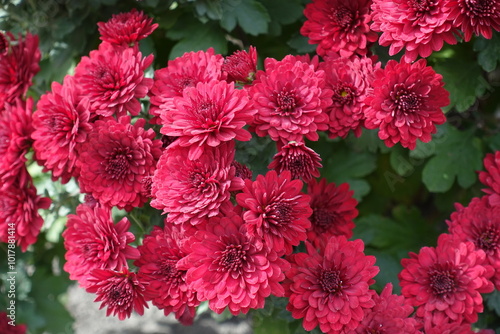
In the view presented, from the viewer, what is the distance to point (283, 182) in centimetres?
104

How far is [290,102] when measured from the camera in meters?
1.10

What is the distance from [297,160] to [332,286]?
0.28 m

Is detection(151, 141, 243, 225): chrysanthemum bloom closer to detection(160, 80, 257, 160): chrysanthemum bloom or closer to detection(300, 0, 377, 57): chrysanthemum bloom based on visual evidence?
detection(160, 80, 257, 160): chrysanthemum bloom

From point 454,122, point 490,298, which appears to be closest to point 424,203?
point 454,122

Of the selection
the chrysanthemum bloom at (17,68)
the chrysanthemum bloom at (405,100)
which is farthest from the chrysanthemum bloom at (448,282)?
the chrysanthemum bloom at (17,68)

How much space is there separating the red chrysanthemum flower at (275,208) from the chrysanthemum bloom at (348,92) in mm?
224

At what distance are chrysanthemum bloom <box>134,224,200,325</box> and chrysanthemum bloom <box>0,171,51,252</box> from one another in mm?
352

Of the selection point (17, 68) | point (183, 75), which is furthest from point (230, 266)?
point (17, 68)

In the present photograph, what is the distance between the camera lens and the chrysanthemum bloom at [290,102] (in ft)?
3.60

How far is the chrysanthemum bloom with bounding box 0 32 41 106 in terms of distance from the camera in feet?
4.61

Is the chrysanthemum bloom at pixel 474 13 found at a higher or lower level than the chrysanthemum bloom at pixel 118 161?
higher

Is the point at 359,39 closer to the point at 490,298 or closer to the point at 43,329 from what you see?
the point at 490,298

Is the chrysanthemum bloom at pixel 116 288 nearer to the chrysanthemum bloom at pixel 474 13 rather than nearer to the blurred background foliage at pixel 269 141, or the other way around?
the blurred background foliage at pixel 269 141

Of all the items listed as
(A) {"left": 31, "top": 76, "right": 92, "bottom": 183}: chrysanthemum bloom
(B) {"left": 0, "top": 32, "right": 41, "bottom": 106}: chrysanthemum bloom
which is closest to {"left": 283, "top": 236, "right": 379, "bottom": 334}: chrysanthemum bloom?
(A) {"left": 31, "top": 76, "right": 92, "bottom": 183}: chrysanthemum bloom
